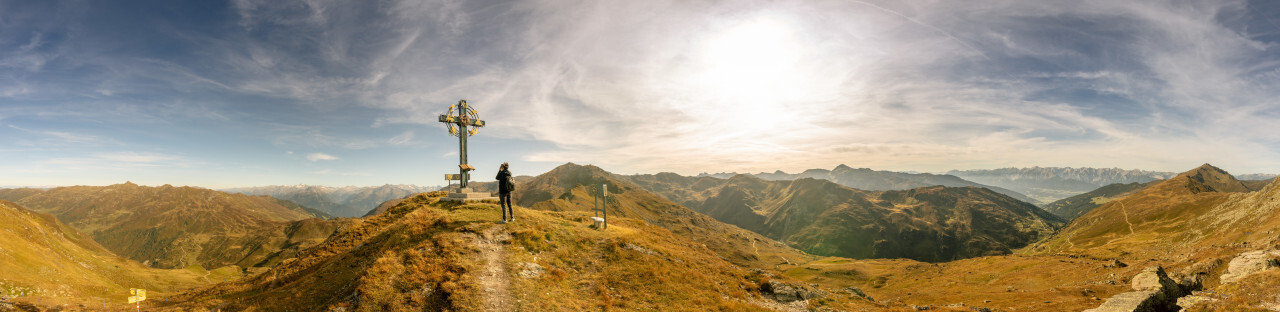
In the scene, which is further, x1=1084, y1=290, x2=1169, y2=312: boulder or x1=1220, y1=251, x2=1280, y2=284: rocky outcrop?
x1=1220, y1=251, x2=1280, y2=284: rocky outcrop

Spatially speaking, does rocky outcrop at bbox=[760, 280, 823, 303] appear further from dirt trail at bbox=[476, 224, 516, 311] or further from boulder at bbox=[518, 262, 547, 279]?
dirt trail at bbox=[476, 224, 516, 311]

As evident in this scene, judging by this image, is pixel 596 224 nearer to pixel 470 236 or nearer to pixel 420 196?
pixel 470 236

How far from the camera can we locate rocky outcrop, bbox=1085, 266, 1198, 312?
19.5 m

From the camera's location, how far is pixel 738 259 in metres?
173

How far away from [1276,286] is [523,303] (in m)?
36.6

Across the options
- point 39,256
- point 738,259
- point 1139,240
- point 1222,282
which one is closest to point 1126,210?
point 1139,240

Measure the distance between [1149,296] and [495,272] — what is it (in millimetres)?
32667

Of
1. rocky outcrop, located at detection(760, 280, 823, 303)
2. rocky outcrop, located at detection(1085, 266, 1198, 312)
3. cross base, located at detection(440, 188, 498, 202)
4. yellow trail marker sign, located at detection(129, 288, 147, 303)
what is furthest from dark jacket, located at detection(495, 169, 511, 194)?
rocky outcrop, located at detection(1085, 266, 1198, 312)

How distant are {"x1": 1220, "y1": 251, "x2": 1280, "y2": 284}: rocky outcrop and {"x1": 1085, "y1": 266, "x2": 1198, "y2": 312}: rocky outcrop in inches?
104

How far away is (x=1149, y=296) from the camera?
20.2 meters

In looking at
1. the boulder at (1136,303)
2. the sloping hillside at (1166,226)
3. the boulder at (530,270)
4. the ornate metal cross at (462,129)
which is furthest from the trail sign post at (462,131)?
the sloping hillside at (1166,226)

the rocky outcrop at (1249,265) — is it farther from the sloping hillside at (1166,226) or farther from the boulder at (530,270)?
the sloping hillside at (1166,226)

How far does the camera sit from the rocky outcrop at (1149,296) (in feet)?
64.0

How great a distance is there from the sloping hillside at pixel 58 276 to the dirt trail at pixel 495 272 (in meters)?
25.3
